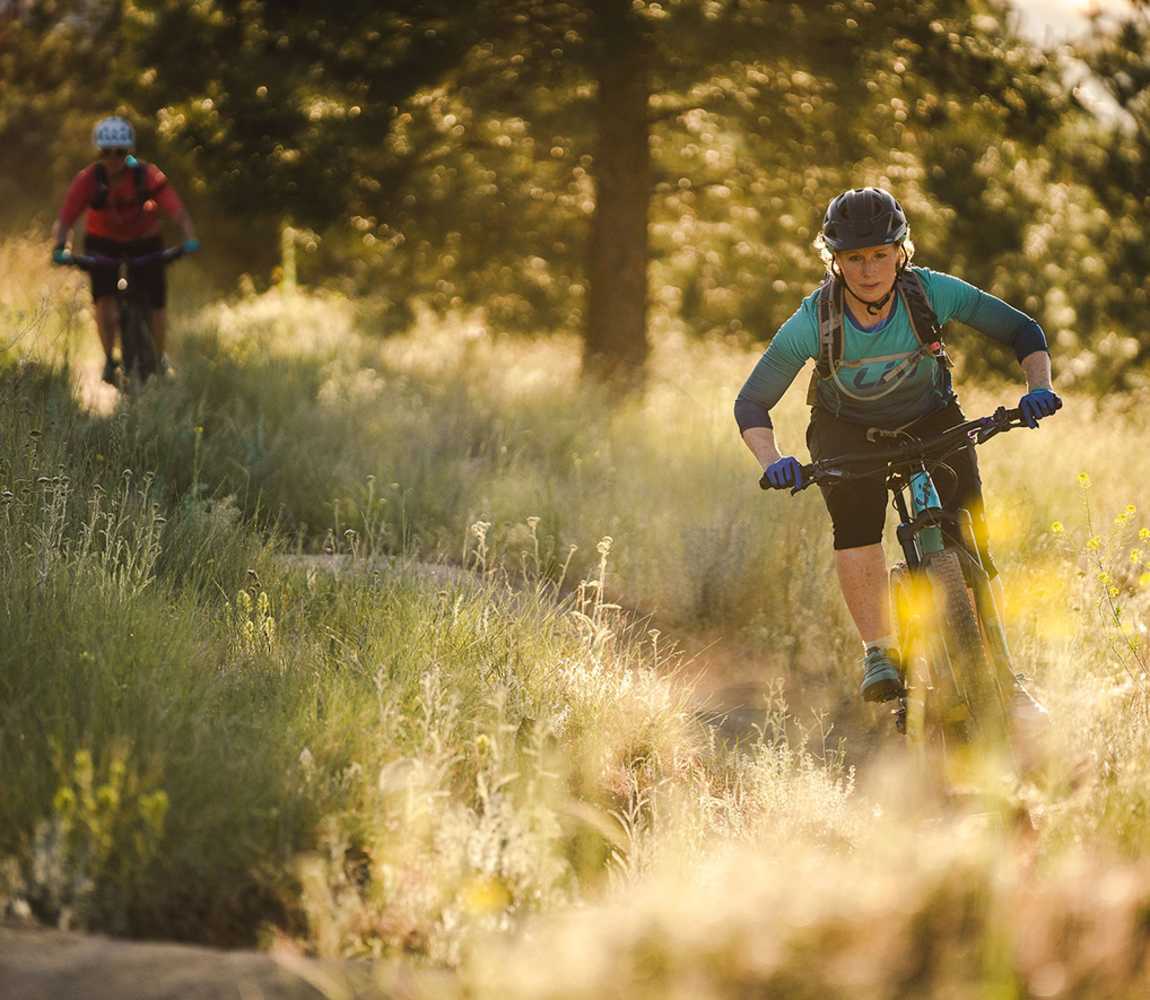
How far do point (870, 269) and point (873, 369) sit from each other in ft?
1.18

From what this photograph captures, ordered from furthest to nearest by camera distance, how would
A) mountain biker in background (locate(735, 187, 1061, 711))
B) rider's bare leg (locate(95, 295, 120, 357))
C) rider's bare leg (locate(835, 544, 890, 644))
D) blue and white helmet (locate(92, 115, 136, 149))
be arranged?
rider's bare leg (locate(95, 295, 120, 357)), blue and white helmet (locate(92, 115, 136, 149)), rider's bare leg (locate(835, 544, 890, 644)), mountain biker in background (locate(735, 187, 1061, 711))

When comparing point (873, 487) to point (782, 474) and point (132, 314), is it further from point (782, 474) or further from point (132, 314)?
Result: point (132, 314)

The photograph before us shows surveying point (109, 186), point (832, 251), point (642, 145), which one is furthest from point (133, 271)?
point (832, 251)

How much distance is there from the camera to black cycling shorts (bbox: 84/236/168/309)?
387 inches

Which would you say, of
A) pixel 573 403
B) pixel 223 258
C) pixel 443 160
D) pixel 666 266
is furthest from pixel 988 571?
pixel 223 258

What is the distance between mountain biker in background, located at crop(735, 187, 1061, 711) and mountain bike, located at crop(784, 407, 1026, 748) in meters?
0.17

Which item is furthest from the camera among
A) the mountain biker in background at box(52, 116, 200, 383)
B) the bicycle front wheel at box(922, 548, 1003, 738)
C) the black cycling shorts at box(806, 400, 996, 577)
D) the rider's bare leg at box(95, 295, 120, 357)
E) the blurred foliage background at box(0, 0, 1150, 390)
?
the blurred foliage background at box(0, 0, 1150, 390)

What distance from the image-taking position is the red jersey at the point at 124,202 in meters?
9.69

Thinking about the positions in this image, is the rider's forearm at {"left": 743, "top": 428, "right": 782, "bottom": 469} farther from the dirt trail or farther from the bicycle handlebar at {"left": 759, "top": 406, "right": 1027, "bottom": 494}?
the dirt trail

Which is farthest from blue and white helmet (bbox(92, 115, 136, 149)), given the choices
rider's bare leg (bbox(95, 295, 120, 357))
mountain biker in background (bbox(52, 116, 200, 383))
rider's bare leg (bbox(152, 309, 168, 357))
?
rider's bare leg (bbox(152, 309, 168, 357))

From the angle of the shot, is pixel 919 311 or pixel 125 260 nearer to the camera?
pixel 919 311

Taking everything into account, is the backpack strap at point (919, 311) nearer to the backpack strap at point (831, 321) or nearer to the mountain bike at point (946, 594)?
the backpack strap at point (831, 321)

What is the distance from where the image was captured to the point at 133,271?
9.95 m

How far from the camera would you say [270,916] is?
3314 mm
